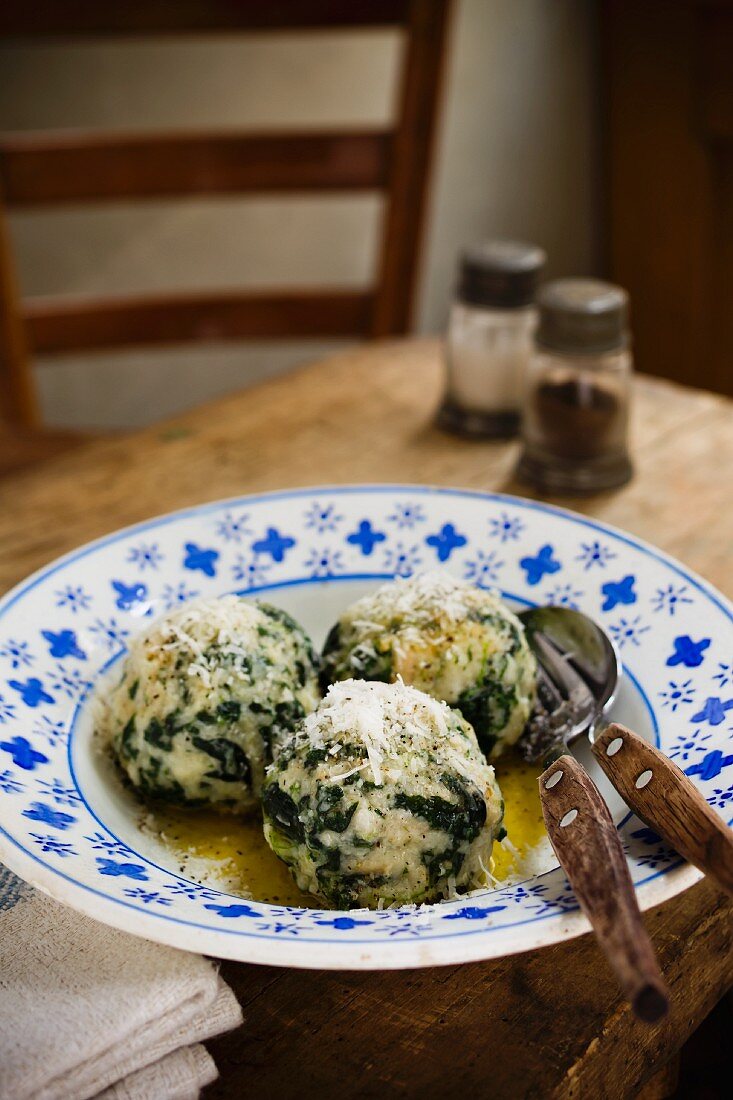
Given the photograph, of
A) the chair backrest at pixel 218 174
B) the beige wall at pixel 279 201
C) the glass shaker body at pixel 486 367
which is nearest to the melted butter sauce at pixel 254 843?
the glass shaker body at pixel 486 367

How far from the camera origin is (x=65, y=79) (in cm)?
262

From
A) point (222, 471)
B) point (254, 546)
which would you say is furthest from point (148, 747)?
point (222, 471)

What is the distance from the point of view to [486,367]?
1580 millimetres

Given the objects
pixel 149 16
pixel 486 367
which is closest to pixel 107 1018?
pixel 486 367

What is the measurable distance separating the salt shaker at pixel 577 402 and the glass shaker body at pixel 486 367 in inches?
4.3

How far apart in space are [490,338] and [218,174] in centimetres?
83

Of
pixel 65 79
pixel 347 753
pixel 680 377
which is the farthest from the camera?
pixel 680 377

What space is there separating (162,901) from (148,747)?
0.19m

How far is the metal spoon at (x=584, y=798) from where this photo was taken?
60cm

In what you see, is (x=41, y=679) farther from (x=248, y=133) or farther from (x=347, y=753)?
(x=248, y=133)

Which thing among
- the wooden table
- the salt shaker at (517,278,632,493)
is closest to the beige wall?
the wooden table

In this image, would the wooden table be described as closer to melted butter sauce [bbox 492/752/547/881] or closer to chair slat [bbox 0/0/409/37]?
melted butter sauce [bbox 492/752/547/881]

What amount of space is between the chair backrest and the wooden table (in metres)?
0.40

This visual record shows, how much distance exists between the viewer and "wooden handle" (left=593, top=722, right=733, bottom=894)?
682 millimetres
